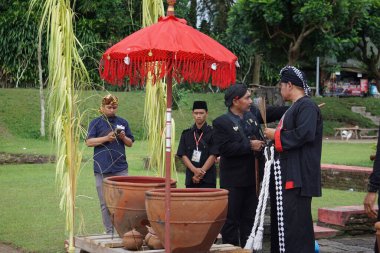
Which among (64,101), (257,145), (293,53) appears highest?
(293,53)

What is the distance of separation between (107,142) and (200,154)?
1.09 m

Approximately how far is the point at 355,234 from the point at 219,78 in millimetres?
4388

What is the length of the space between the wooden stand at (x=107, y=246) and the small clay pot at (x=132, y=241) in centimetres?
6

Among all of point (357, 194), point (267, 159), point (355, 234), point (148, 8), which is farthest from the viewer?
point (357, 194)

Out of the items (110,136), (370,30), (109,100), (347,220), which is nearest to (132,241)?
(110,136)

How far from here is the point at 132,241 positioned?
691 centimetres

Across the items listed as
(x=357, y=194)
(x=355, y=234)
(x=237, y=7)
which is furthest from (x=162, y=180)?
(x=237, y=7)

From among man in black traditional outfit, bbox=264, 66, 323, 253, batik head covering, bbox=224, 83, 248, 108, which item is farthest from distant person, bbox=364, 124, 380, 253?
batik head covering, bbox=224, 83, 248, 108

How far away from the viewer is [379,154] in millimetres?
6375

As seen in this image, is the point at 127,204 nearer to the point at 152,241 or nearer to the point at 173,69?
the point at 152,241

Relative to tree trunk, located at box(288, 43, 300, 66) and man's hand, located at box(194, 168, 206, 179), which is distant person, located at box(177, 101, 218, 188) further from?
tree trunk, located at box(288, 43, 300, 66)

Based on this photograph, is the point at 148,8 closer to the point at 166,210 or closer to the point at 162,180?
the point at 162,180

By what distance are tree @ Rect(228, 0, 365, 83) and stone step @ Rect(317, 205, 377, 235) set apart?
20381 millimetres

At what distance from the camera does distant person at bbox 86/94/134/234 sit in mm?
8867
